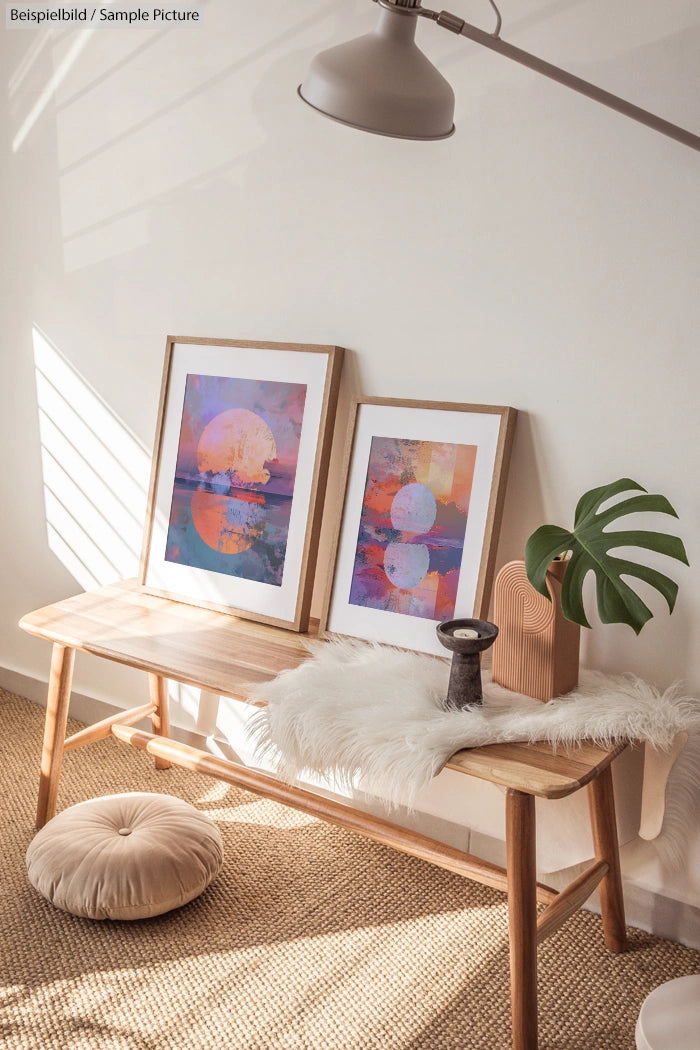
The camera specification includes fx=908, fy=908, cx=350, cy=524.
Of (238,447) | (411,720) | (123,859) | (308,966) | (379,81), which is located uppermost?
(379,81)

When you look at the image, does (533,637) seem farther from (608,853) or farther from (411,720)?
(608,853)

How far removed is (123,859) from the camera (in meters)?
1.88

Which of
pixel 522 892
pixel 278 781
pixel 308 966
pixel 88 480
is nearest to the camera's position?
pixel 522 892

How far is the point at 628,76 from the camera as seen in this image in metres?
1.71

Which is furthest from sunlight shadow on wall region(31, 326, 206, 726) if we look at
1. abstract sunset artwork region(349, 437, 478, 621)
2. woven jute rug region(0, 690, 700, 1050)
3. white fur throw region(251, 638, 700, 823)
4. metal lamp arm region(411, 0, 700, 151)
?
metal lamp arm region(411, 0, 700, 151)

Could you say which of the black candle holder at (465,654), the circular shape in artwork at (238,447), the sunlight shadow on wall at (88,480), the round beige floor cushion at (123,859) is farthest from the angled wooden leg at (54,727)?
the black candle holder at (465,654)

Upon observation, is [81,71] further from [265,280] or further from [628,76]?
[628,76]

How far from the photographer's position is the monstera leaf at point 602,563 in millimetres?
1512

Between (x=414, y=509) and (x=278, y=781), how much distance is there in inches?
27.7

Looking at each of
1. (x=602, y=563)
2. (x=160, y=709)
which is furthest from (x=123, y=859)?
(x=602, y=563)

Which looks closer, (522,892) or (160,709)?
(522,892)

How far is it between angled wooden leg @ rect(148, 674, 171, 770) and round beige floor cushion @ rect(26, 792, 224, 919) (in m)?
0.44

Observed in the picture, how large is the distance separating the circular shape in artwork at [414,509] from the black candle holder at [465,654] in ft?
1.22

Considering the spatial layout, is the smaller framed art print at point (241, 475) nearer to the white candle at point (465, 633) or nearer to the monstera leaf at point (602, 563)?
the white candle at point (465, 633)
